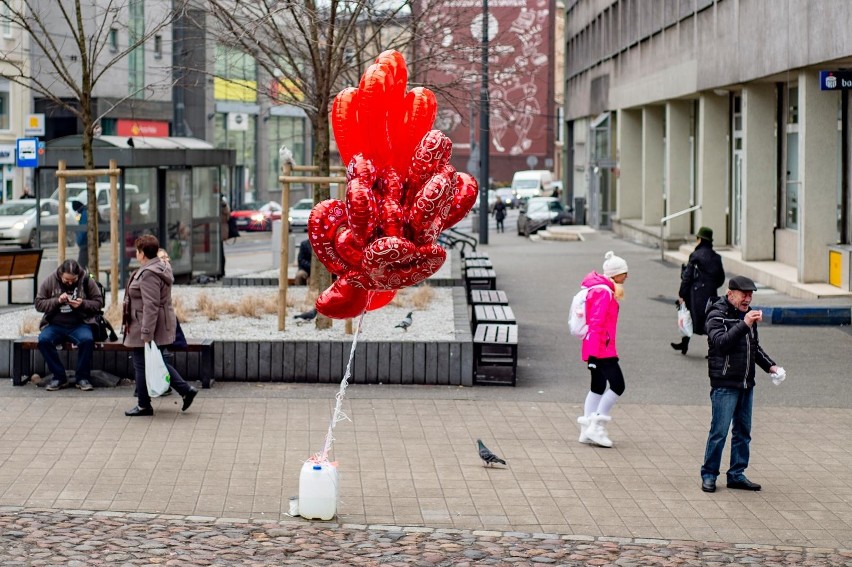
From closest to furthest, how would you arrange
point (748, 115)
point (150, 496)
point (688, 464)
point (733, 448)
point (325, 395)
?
point (150, 496), point (733, 448), point (688, 464), point (325, 395), point (748, 115)

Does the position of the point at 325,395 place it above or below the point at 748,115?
below

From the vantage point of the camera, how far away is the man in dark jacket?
10.1 m

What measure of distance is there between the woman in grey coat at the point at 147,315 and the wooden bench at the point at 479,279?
427 inches

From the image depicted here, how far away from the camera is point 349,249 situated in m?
9.54

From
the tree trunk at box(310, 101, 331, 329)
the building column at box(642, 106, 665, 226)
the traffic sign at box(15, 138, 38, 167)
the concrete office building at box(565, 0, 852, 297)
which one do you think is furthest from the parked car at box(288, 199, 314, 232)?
the tree trunk at box(310, 101, 331, 329)

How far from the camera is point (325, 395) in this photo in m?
13.9

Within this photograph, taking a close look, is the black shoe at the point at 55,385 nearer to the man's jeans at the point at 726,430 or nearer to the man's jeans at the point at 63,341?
the man's jeans at the point at 63,341

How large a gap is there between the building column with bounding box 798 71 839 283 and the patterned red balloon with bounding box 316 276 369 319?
52.8 feet

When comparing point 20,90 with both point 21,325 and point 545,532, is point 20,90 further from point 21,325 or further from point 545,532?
point 545,532

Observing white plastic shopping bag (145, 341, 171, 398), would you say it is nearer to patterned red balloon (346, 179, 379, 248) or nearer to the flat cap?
patterned red balloon (346, 179, 379, 248)

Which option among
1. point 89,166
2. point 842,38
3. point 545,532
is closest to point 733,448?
point 545,532

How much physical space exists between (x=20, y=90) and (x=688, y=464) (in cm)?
4521

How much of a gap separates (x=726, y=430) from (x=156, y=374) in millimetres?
4772

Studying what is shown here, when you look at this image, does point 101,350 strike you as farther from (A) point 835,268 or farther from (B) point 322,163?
(A) point 835,268
